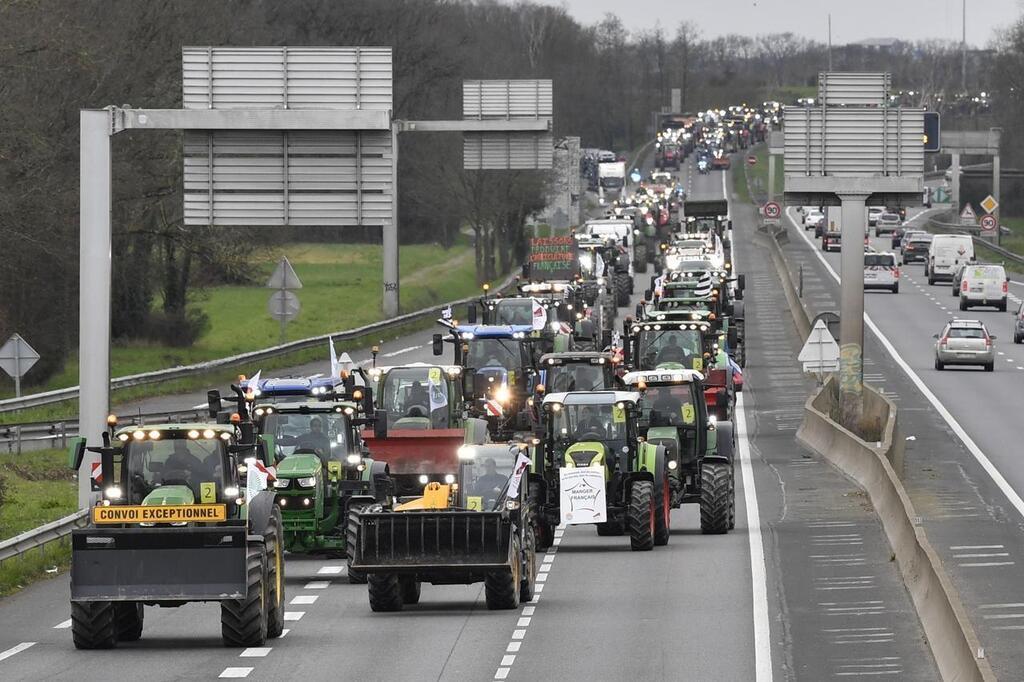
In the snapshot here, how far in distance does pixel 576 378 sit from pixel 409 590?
13.2 m

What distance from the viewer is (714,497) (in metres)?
29.8

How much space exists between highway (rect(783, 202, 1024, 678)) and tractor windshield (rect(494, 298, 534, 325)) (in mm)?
8712

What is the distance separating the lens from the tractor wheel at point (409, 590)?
2333cm

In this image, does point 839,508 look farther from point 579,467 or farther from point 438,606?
point 438,606

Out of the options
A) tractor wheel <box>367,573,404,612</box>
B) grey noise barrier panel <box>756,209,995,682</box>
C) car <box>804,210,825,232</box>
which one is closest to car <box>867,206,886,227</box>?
car <box>804,210,825,232</box>

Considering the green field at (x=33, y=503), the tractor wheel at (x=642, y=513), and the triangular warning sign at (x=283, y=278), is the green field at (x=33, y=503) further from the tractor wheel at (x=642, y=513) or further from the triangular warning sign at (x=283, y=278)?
the triangular warning sign at (x=283, y=278)

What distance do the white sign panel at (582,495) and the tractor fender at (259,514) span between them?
6.90 metres

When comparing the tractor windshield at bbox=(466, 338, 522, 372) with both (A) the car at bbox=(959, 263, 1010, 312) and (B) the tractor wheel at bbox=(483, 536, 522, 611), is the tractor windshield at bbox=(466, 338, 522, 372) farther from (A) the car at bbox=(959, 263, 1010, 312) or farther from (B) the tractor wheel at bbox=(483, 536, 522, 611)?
(A) the car at bbox=(959, 263, 1010, 312)

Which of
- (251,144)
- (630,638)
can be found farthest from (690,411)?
(630,638)

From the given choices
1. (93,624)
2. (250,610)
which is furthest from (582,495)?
(93,624)

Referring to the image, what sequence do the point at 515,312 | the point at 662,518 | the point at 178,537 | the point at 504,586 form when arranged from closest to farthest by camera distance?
the point at 178,537 < the point at 504,586 < the point at 662,518 < the point at 515,312

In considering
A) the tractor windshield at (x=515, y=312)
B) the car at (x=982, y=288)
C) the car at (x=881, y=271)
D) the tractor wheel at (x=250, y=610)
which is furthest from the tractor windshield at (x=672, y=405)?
the car at (x=881, y=271)

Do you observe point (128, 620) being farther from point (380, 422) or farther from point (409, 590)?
point (380, 422)

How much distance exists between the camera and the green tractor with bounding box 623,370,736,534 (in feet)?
97.9
